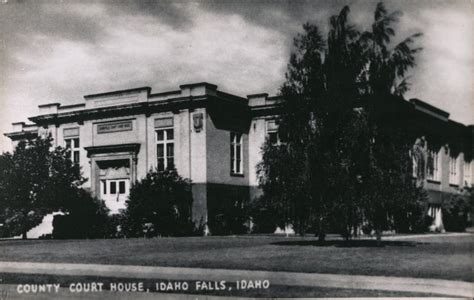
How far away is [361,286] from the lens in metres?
11.2

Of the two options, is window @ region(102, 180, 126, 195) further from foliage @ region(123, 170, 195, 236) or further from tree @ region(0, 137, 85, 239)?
tree @ region(0, 137, 85, 239)

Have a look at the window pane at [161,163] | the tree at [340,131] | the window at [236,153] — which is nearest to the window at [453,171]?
the window at [236,153]

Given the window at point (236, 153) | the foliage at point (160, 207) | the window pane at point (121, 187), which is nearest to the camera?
the foliage at point (160, 207)

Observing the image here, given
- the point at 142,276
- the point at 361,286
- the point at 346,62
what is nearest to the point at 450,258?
the point at 361,286

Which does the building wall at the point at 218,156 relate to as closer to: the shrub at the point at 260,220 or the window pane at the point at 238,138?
the window pane at the point at 238,138

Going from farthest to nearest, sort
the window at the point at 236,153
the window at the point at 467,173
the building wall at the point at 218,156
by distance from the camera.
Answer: the window at the point at 467,173, the window at the point at 236,153, the building wall at the point at 218,156

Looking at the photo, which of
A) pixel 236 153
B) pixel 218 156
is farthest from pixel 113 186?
pixel 236 153

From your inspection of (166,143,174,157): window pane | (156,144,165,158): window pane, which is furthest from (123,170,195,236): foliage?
(156,144,165,158): window pane

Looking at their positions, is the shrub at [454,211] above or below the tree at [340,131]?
below

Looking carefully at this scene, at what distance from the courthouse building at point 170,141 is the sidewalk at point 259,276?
635 inches

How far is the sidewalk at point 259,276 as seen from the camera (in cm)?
1107

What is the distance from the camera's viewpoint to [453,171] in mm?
33688

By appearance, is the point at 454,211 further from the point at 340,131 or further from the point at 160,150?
the point at 340,131

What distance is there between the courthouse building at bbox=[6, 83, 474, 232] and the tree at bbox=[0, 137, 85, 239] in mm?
3105
